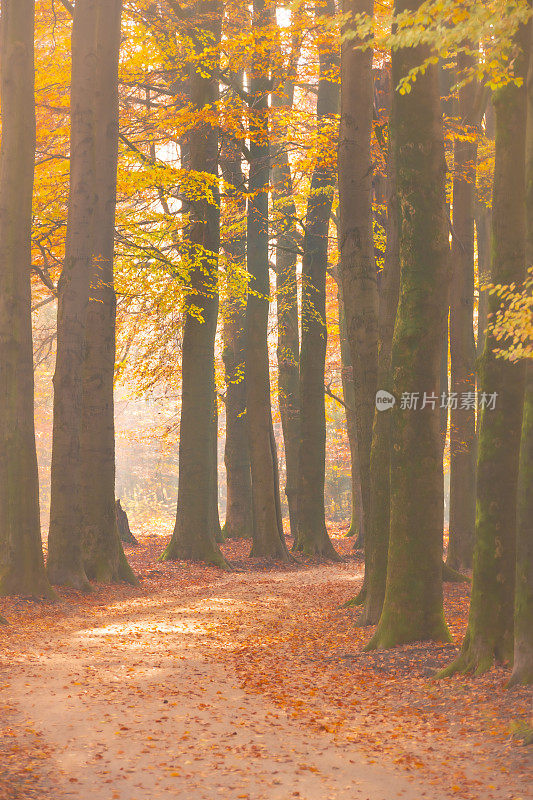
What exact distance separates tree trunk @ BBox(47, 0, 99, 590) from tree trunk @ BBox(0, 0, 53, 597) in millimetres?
1249

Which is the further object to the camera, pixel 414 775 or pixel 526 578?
pixel 526 578

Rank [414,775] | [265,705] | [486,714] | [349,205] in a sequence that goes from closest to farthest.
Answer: [414,775], [486,714], [265,705], [349,205]

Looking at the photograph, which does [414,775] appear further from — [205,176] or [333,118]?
[333,118]

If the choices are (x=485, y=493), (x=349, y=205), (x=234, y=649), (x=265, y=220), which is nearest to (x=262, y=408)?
(x=265, y=220)

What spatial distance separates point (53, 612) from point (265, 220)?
10435 mm

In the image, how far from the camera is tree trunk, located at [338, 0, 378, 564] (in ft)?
33.7

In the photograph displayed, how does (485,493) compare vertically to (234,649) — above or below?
above

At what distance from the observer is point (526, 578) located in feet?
20.1

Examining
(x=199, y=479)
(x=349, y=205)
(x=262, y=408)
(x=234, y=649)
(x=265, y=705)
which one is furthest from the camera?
(x=262, y=408)

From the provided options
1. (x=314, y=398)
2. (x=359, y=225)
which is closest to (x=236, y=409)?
(x=314, y=398)

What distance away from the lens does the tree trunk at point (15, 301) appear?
417 inches

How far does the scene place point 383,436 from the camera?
31.1 ft

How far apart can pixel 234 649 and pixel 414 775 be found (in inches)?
162

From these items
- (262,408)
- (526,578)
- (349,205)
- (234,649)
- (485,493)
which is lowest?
(234,649)
